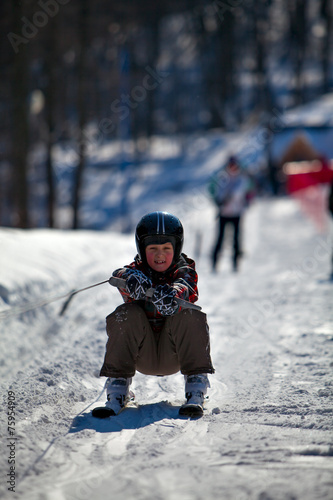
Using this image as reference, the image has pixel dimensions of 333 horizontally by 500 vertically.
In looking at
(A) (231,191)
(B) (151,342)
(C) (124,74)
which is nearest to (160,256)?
(B) (151,342)

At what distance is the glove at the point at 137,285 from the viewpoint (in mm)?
3350

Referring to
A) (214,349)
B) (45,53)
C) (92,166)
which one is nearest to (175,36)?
(92,166)

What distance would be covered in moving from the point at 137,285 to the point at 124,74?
903 inches

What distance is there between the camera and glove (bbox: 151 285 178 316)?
10.7 ft

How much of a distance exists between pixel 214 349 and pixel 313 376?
115 cm

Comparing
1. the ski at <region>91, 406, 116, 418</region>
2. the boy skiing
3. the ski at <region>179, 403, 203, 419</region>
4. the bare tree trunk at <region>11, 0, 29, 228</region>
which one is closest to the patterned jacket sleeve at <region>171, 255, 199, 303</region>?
the boy skiing

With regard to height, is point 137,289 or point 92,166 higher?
point 92,166

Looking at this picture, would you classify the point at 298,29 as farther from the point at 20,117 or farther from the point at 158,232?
the point at 158,232

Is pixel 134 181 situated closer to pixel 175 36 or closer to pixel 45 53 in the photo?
pixel 175 36

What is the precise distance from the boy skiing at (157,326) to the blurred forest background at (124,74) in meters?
10.6

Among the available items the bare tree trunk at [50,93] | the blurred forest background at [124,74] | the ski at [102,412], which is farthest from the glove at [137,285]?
the bare tree trunk at [50,93]

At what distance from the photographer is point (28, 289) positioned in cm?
616

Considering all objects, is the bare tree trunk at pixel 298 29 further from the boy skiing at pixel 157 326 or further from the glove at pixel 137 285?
the glove at pixel 137 285

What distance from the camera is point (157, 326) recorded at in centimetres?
355
